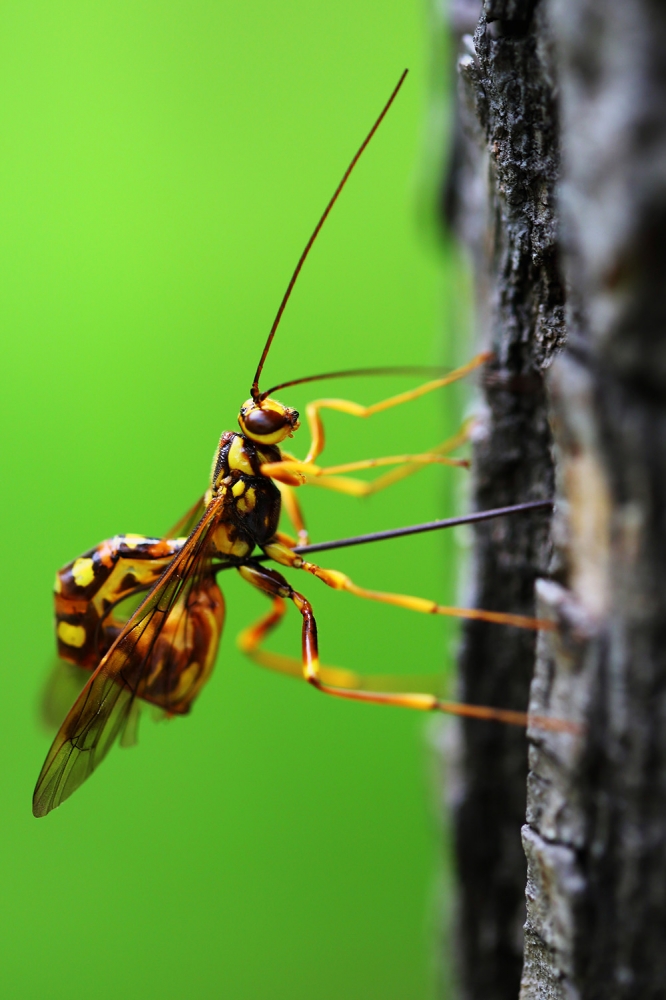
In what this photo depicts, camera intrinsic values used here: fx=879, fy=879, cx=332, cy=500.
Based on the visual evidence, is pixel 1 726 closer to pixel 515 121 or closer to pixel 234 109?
pixel 234 109

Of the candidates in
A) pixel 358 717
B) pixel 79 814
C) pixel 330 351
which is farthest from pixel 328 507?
pixel 79 814

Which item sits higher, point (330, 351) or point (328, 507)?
point (330, 351)

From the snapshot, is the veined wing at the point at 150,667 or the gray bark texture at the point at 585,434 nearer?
the gray bark texture at the point at 585,434

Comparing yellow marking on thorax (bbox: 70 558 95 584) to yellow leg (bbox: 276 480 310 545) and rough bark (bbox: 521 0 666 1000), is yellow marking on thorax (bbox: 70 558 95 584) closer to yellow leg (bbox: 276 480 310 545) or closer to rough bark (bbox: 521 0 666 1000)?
yellow leg (bbox: 276 480 310 545)

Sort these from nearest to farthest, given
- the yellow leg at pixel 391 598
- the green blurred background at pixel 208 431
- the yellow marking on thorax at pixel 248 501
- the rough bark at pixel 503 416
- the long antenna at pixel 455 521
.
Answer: the rough bark at pixel 503 416
the long antenna at pixel 455 521
the yellow leg at pixel 391 598
the yellow marking on thorax at pixel 248 501
the green blurred background at pixel 208 431

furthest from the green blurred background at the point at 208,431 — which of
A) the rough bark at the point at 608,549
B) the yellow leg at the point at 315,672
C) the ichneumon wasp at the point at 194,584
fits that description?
the rough bark at the point at 608,549

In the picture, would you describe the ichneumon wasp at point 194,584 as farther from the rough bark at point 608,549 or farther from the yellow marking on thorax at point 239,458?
the rough bark at point 608,549

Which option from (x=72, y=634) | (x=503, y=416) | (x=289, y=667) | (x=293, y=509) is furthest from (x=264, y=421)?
(x=289, y=667)

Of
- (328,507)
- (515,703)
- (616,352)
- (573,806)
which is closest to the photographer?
(616,352)

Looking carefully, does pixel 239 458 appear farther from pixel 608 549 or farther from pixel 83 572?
pixel 608 549
